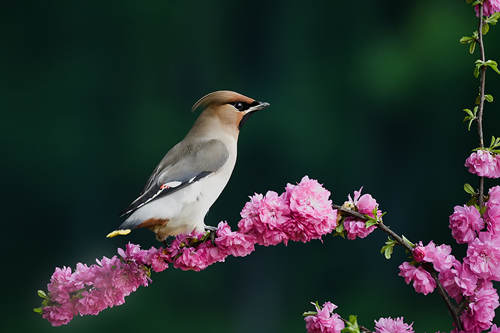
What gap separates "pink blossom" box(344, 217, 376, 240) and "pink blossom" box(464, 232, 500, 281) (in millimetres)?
188

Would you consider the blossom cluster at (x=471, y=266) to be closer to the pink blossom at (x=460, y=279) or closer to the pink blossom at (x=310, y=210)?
the pink blossom at (x=460, y=279)

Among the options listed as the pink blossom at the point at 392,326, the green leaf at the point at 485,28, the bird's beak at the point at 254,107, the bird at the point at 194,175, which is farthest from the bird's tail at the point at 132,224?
the green leaf at the point at 485,28

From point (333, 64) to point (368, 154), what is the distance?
1009 mm

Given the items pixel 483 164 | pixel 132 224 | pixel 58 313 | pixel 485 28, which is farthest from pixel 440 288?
pixel 58 313

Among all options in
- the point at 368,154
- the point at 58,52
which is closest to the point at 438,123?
the point at 368,154

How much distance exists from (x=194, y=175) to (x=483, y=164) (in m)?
0.76

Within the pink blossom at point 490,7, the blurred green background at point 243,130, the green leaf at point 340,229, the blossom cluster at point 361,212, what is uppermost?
the pink blossom at point 490,7

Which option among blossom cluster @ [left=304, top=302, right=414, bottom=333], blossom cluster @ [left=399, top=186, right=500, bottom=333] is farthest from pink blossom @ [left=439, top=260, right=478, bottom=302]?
blossom cluster @ [left=304, top=302, right=414, bottom=333]

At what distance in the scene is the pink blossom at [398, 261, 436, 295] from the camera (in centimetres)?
152

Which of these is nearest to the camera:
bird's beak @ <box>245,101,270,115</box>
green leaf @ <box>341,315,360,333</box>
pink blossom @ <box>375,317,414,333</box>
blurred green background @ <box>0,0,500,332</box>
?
green leaf @ <box>341,315,360,333</box>

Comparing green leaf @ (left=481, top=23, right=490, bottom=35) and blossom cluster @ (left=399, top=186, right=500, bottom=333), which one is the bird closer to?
blossom cluster @ (left=399, top=186, right=500, bottom=333)

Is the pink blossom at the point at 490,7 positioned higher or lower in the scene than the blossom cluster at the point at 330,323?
higher

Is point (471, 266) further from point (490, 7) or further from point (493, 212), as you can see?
point (490, 7)

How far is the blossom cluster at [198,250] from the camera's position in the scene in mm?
1505
